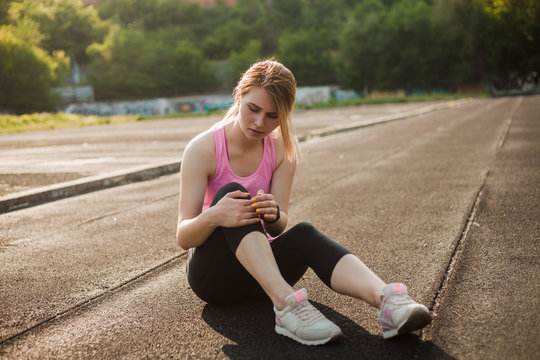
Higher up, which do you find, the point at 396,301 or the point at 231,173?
the point at 231,173

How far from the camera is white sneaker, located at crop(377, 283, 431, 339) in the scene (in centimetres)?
225

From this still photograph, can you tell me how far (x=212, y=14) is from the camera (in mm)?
94250

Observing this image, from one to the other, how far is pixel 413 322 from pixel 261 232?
2.67ft

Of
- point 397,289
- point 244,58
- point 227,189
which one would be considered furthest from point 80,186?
point 244,58

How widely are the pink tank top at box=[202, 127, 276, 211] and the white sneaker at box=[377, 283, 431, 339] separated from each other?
982 mm

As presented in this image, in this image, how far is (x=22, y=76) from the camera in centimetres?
4369

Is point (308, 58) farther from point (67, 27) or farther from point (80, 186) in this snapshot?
point (80, 186)

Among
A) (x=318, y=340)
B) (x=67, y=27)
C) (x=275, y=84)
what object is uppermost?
(x=67, y=27)

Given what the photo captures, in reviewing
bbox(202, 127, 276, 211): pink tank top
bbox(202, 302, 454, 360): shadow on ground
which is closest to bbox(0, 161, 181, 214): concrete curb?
bbox(202, 127, 276, 211): pink tank top

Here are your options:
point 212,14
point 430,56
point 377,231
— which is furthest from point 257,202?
point 212,14

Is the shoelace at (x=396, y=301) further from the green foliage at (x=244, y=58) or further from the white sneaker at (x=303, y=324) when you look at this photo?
the green foliage at (x=244, y=58)

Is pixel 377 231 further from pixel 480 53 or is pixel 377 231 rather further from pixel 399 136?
pixel 480 53

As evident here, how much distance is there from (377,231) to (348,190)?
2087mm

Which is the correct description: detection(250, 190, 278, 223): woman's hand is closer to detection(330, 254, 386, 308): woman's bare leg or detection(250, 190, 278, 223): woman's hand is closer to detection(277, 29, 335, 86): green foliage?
detection(330, 254, 386, 308): woman's bare leg
